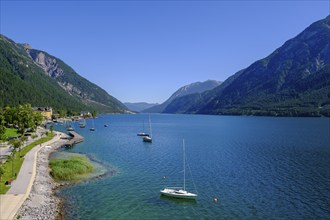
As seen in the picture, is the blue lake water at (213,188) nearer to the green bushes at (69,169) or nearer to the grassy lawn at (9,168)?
the green bushes at (69,169)

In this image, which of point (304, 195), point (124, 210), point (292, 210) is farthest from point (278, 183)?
point (124, 210)

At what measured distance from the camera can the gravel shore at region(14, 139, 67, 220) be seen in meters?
39.1

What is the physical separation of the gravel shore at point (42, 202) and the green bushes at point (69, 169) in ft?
6.89

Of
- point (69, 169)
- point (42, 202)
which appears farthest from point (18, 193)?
point (69, 169)

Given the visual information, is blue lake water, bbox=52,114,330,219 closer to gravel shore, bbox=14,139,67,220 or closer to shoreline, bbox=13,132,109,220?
shoreline, bbox=13,132,109,220

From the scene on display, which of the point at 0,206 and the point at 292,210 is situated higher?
the point at 0,206

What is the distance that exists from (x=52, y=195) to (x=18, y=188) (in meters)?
5.35

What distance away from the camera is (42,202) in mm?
44594

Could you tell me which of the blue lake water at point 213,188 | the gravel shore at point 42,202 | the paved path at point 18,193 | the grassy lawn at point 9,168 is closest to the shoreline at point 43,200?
the gravel shore at point 42,202

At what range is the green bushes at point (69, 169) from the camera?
62816 millimetres

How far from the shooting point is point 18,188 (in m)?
47.9

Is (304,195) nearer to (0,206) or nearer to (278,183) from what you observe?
(278,183)

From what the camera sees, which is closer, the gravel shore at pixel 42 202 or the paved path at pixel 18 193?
the paved path at pixel 18 193

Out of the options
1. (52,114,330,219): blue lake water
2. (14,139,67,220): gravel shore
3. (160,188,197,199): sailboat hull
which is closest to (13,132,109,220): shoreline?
(14,139,67,220): gravel shore
